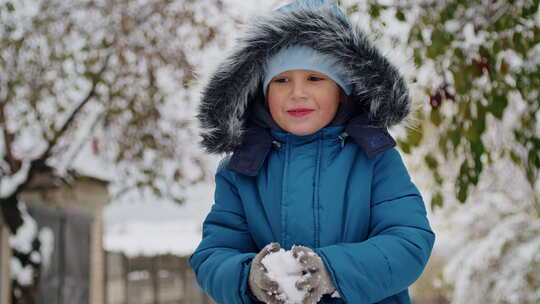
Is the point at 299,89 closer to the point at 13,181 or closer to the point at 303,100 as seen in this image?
the point at 303,100

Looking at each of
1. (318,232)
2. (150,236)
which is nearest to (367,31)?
(318,232)

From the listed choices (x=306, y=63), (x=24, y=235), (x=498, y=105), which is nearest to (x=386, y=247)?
(x=306, y=63)

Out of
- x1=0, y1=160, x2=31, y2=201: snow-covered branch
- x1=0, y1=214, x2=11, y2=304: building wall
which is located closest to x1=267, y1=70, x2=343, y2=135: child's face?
x1=0, y1=160, x2=31, y2=201: snow-covered branch

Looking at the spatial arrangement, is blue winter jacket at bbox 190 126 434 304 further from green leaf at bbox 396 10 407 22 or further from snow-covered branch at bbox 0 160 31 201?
snow-covered branch at bbox 0 160 31 201

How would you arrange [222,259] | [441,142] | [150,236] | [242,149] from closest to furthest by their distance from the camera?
[222,259] < [242,149] < [441,142] < [150,236]

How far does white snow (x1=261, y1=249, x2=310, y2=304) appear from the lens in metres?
1.41

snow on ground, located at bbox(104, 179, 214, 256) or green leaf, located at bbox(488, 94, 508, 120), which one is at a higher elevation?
green leaf, located at bbox(488, 94, 508, 120)

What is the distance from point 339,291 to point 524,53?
1.93 metres

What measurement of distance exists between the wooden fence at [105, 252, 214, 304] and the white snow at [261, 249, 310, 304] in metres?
7.81

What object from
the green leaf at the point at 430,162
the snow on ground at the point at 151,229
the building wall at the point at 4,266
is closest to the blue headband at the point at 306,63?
the green leaf at the point at 430,162

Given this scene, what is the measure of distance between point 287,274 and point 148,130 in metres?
5.49

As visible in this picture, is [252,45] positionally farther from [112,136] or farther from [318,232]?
[112,136]

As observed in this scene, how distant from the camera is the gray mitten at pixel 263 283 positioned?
4.66ft

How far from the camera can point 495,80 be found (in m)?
2.96
